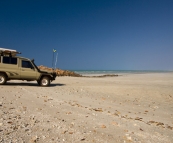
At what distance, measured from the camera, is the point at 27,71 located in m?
13.1

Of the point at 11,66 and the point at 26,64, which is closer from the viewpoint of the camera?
the point at 11,66

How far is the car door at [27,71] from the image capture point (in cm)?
1286

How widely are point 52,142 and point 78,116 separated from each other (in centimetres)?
185

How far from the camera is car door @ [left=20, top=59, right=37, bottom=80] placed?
506 inches

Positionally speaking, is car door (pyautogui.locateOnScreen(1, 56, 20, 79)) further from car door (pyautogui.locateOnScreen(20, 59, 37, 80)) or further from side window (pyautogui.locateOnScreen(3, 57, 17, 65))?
car door (pyautogui.locateOnScreen(20, 59, 37, 80))

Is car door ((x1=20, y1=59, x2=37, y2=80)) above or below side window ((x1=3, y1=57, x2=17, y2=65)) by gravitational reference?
below

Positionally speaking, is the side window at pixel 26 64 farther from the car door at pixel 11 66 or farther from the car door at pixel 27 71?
the car door at pixel 11 66

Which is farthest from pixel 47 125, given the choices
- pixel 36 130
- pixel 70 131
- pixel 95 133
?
pixel 95 133

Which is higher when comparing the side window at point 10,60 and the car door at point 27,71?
the side window at point 10,60

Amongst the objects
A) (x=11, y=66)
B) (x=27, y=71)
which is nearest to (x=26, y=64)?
(x=27, y=71)

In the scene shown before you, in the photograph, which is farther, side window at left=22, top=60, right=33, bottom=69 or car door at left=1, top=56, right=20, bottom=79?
side window at left=22, top=60, right=33, bottom=69

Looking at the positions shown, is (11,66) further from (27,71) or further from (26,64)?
(27,71)

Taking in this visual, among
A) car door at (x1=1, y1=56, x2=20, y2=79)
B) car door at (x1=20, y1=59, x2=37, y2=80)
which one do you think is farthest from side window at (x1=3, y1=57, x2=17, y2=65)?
car door at (x1=20, y1=59, x2=37, y2=80)

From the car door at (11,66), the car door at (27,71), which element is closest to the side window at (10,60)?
the car door at (11,66)
